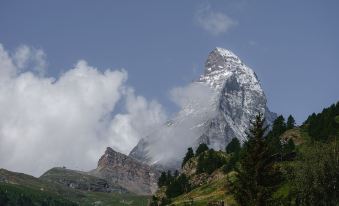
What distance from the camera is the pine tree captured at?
208ft

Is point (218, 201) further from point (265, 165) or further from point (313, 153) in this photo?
point (265, 165)

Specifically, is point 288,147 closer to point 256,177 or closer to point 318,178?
point 318,178

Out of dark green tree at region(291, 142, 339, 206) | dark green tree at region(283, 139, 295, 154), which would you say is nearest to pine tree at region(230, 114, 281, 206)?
dark green tree at region(291, 142, 339, 206)

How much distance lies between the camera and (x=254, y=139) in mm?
67438

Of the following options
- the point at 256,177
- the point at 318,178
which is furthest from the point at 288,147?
the point at 256,177

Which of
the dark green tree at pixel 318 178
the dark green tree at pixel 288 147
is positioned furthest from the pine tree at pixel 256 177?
the dark green tree at pixel 288 147

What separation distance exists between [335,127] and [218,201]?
51821 millimetres

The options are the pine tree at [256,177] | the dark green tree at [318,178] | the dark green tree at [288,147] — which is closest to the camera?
the pine tree at [256,177]

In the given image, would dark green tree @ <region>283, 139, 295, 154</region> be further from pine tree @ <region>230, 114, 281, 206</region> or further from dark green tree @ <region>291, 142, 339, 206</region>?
pine tree @ <region>230, 114, 281, 206</region>

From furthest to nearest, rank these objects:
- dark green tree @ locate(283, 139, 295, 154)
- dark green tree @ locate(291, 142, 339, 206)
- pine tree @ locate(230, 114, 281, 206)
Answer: dark green tree @ locate(283, 139, 295, 154)
dark green tree @ locate(291, 142, 339, 206)
pine tree @ locate(230, 114, 281, 206)

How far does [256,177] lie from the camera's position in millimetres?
64938

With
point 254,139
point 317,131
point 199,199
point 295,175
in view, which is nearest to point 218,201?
point 199,199

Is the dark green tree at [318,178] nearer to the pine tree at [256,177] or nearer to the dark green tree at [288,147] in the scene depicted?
the pine tree at [256,177]

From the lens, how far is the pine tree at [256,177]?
63.4m
